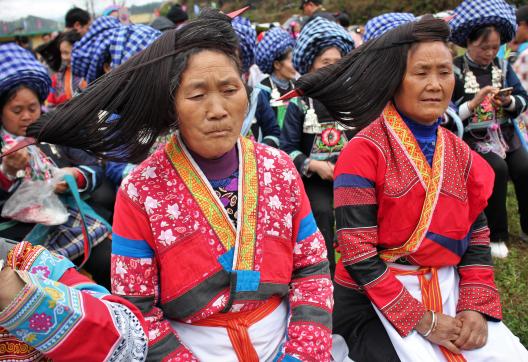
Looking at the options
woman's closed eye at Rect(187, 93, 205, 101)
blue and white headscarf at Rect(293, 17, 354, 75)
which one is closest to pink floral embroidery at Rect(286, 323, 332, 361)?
woman's closed eye at Rect(187, 93, 205, 101)

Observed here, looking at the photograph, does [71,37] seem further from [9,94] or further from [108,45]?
[9,94]

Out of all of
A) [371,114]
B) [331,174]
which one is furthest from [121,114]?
[331,174]

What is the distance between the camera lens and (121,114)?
1.79 metres

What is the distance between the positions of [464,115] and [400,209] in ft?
7.76

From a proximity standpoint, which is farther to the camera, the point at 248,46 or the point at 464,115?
the point at 464,115

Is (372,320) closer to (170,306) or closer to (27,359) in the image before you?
(170,306)

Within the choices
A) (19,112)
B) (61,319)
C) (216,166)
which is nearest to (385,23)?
(216,166)

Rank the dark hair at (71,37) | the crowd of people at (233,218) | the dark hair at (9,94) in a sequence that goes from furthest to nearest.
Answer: the dark hair at (71,37) → the dark hair at (9,94) → the crowd of people at (233,218)

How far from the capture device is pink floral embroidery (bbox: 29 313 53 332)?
3.85 feet

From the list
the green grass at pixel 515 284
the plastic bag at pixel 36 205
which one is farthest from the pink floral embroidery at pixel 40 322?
the green grass at pixel 515 284

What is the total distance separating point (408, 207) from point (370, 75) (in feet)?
2.12

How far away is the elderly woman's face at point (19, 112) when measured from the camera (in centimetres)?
301

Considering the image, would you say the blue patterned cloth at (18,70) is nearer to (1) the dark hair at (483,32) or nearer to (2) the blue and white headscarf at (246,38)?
(2) the blue and white headscarf at (246,38)

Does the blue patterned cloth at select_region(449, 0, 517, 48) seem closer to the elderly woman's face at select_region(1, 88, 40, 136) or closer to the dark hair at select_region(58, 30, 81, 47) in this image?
the elderly woman's face at select_region(1, 88, 40, 136)
